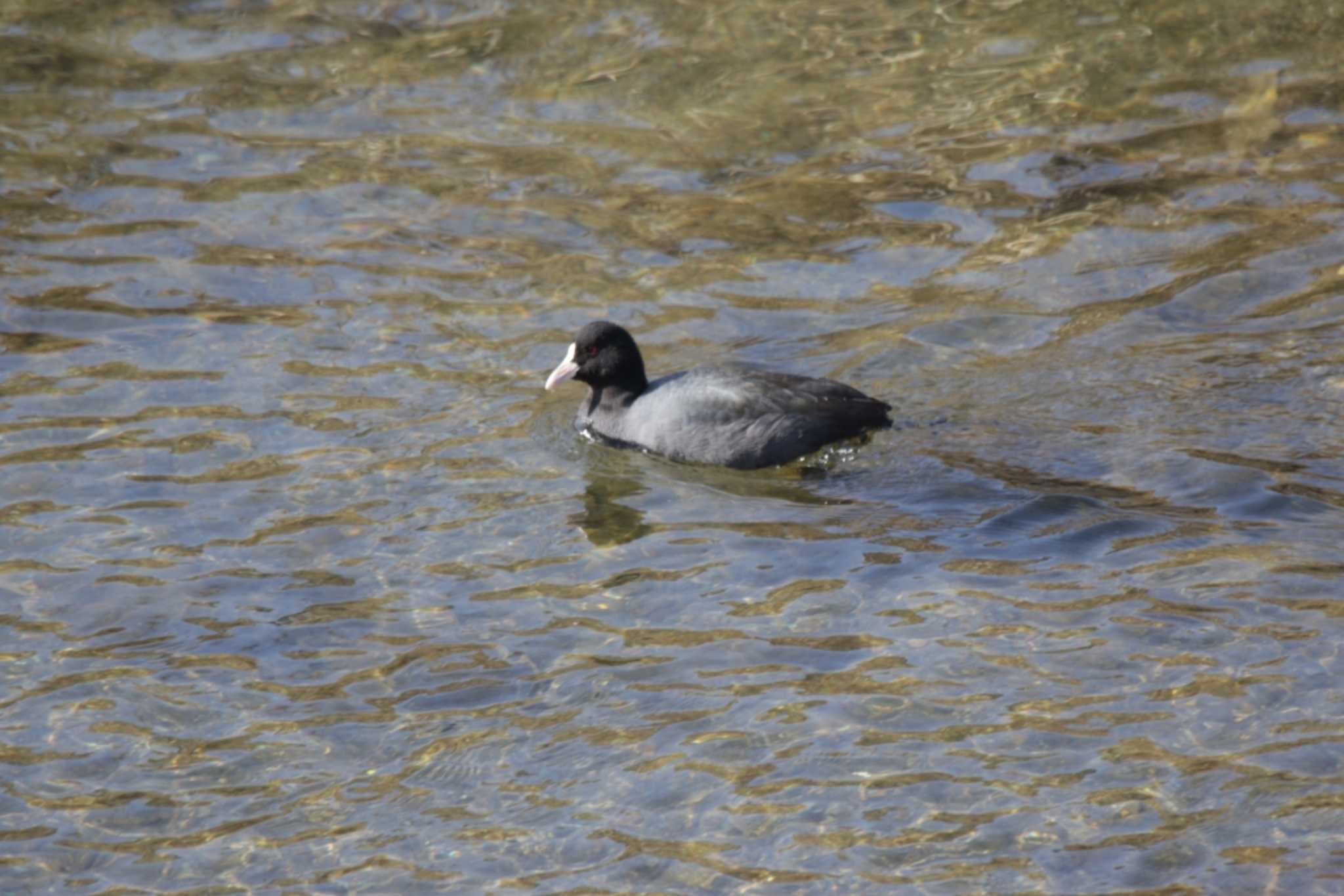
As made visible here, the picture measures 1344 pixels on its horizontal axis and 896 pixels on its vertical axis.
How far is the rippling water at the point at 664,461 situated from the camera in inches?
261

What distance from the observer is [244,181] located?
13.7 meters

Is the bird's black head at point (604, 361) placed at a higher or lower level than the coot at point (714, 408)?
higher

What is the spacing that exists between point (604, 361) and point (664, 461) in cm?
75

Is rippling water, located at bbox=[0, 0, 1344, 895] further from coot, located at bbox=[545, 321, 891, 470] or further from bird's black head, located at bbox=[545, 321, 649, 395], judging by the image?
bird's black head, located at bbox=[545, 321, 649, 395]

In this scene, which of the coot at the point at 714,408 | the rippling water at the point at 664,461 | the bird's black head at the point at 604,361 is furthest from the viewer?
the bird's black head at the point at 604,361

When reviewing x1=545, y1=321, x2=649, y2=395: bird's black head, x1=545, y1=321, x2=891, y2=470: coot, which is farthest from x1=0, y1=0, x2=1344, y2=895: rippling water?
x1=545, y1=321, x2=649, y2=395: bird's black head

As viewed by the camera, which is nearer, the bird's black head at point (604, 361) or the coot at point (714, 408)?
the coot at point (714, 408)

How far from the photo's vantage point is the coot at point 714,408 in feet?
32.0

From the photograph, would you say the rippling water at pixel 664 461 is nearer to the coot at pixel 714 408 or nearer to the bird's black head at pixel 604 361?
the coot at pixel 714 408

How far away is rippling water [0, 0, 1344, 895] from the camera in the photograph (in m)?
6.64

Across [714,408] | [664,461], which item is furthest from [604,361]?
[714,408]

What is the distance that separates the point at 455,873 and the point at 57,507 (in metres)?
4.24

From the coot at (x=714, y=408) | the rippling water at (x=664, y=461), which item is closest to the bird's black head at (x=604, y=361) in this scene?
the coot at (x=714, y=408)

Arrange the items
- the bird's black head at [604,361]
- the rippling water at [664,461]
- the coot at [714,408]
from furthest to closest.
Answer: the bird's black head at [604,361] → the coot at [714,408] → the rippling water at [664,461]
